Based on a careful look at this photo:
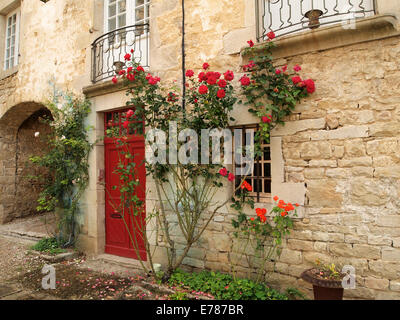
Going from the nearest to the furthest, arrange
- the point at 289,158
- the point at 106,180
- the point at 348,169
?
the point at 348,169
the point at 289,158
the point at 106,180

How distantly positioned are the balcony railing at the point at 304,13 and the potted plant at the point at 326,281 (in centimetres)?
241

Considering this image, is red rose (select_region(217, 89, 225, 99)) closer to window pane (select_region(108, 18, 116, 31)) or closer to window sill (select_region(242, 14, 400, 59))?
window sill (select_region(242, 14, 400, 59))

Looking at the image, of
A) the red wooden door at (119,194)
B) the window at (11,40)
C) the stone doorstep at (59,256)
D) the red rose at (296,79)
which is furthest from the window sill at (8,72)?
the red rose at (296,79)

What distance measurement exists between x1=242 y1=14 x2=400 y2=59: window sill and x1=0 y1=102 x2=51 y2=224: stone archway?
574 centimetres

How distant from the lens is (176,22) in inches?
159

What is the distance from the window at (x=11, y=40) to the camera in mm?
6938

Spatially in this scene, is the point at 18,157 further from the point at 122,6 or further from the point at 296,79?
the point at 296,79

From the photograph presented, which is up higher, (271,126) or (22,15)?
(22,15)

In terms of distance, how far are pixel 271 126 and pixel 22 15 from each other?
6.41m

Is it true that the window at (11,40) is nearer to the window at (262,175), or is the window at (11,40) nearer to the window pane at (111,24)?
the window pane at (111,24)

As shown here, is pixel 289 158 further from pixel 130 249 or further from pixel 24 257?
pixel 24 257

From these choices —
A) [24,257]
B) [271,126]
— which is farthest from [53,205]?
[271,126]

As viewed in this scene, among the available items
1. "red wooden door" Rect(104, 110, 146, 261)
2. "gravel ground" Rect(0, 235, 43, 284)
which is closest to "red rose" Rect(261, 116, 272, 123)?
"red wooden door" Rect(104, 110, 146, 261)

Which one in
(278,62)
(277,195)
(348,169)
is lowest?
(277,195)
